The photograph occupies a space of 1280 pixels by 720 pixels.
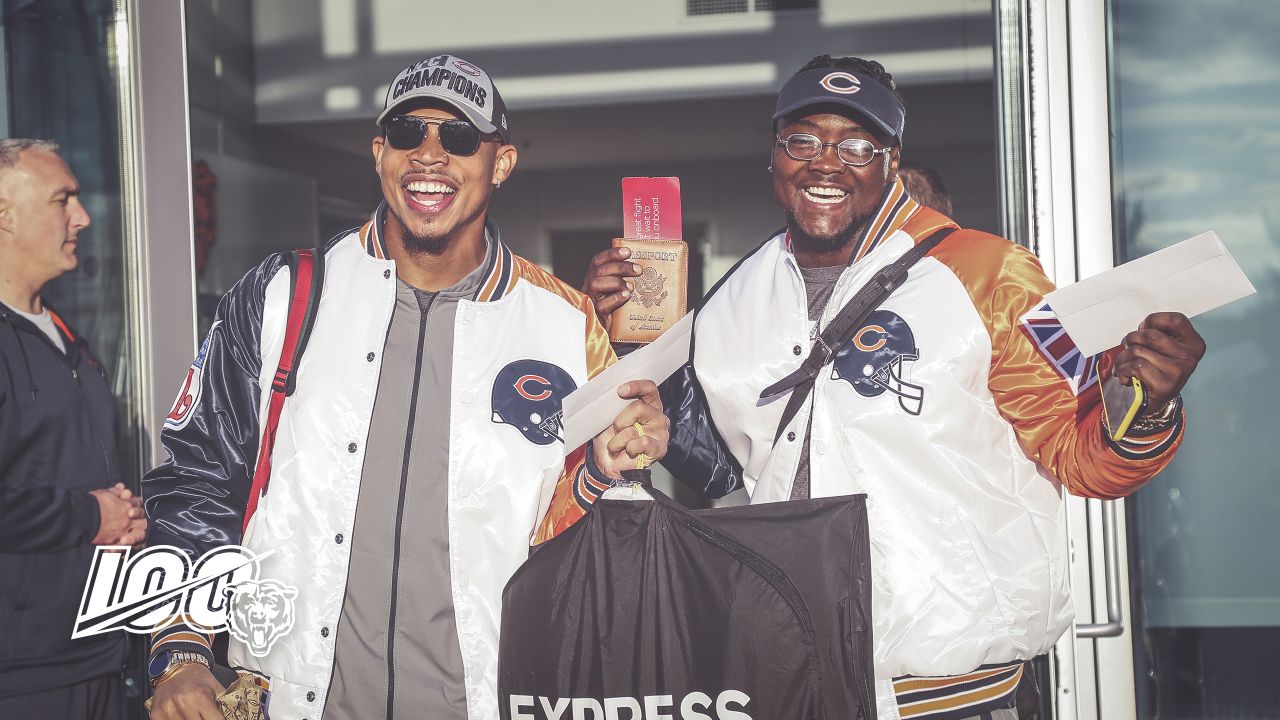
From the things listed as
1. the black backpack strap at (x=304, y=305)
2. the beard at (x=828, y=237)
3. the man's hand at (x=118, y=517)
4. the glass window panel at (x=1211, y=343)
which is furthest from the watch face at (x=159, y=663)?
the glass window panel at (x=1211, y=343)

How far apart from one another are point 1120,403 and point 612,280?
40.2 inches

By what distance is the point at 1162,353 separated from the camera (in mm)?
1690

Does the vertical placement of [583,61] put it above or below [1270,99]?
above

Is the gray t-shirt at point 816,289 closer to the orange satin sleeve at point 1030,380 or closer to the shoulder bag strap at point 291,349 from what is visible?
the orange satin sleeve at point 1030,380

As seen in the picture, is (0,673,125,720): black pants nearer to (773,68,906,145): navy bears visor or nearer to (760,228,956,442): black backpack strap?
(760,228,956,442): black backpack strap

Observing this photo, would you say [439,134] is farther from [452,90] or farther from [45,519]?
[45,519]

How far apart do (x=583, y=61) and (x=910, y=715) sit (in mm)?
4984

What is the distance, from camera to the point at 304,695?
208cm

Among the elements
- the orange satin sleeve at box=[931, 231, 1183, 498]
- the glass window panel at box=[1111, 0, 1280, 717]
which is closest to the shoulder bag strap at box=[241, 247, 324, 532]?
the orange satin sleeve at box=[931, 231, 1183, 498]

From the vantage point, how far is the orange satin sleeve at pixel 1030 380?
76.3 inches

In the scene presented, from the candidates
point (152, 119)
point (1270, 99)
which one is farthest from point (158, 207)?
point (1270, 99)

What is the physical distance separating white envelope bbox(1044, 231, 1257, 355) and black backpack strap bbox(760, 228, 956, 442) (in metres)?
0.34

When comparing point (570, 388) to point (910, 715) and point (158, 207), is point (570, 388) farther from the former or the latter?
point (158, 207)

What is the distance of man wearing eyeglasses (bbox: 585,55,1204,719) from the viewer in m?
1.96
